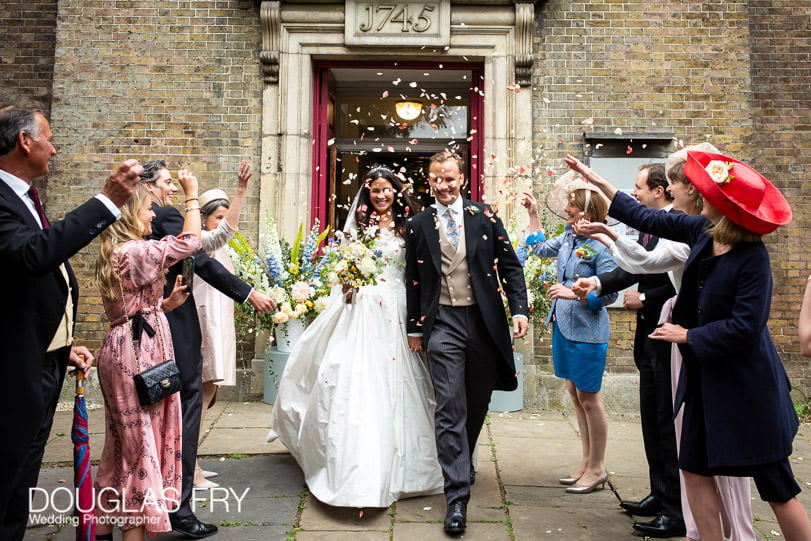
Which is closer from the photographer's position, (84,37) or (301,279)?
(301,279)

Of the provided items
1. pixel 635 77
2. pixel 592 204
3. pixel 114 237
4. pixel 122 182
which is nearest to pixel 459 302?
pixel 592 204

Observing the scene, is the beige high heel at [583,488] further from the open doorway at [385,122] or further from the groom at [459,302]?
the open doorway at [385,122]

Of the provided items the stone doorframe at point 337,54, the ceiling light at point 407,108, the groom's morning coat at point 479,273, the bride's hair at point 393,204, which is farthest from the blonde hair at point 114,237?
the ceiling light at point 407,108

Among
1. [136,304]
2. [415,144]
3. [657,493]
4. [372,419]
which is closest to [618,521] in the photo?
[657,493]

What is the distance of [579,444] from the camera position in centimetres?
574

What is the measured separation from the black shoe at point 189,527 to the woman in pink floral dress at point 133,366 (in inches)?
13.4

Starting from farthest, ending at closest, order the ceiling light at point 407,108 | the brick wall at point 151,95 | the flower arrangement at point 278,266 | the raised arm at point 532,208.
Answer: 1. the ceiling light at point 407,108
2. the brick wall at point 151,95
3. the flower arrangement at point 278,266
4. the raised arm at point 532,208

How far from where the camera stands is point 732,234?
9.23ft

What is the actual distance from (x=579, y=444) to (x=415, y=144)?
444cm

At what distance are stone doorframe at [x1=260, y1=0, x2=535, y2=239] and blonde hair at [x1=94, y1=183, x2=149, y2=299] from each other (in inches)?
163

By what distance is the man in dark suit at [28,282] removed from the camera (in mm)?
2395

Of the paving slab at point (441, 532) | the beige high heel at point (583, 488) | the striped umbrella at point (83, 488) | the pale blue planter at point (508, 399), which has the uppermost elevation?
the striped umbrella at point (83, 488)

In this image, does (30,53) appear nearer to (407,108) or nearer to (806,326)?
(407,108)

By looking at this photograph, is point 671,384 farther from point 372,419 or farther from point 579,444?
point 579,444
